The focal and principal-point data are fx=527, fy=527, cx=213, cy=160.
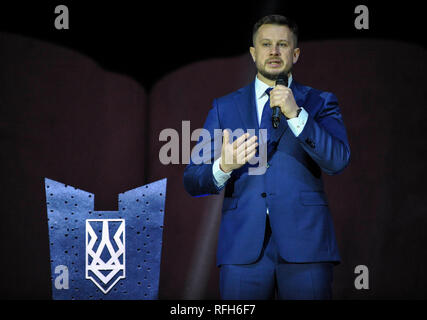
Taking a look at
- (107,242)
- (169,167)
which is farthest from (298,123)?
(169,167)

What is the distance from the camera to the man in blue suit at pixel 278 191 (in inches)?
68.0

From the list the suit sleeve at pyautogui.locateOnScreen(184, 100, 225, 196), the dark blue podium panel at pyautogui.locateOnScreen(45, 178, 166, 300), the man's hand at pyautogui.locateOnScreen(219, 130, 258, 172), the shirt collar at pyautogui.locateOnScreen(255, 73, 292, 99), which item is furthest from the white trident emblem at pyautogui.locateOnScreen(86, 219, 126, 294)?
the shirt collar at pyautogui.locateOnScreen(255, 73, 292, 99)

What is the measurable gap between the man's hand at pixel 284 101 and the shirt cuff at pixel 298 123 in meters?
0.02

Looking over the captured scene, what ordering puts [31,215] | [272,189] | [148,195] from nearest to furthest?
A: [272,189], [148,195], [31,215]

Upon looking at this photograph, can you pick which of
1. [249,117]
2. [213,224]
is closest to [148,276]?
[249,117]

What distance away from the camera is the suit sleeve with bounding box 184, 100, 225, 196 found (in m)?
1.85

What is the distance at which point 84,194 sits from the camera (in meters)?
1.99

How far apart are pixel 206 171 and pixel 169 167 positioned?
1.51m

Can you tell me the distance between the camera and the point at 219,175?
1822 mm

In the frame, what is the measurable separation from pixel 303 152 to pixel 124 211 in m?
0.70

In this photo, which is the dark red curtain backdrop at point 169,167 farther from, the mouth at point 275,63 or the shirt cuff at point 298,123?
the shirt cuff at point 298,123

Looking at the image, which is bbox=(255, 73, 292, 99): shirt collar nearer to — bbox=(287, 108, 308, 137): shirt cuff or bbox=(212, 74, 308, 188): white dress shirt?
bbox=(212, 74, 308, 188): white dress shirt
